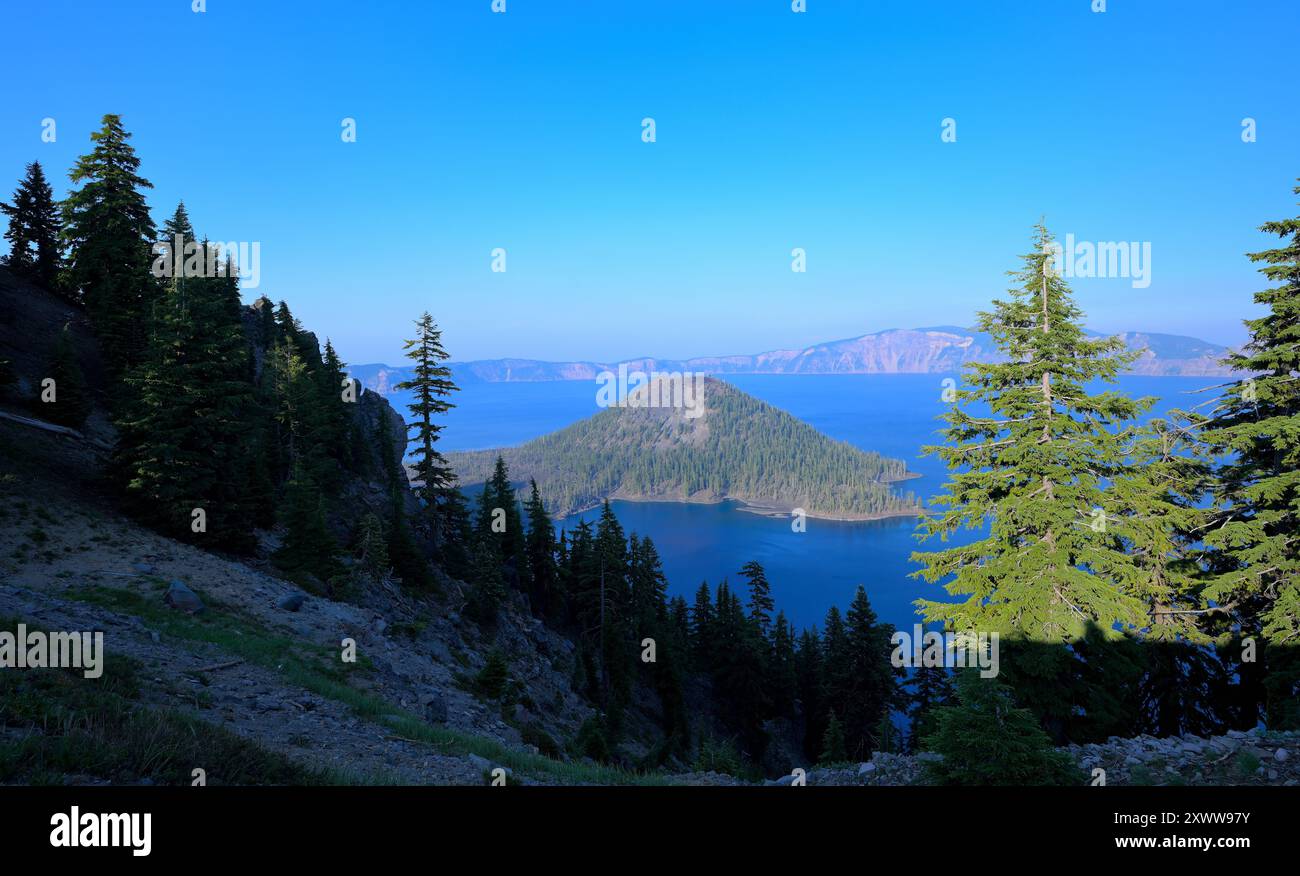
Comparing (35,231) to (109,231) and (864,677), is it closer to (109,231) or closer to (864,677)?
(109,231)

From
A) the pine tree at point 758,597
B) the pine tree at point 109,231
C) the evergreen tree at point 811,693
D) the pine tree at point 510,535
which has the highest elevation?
the pine tree at point 109,231

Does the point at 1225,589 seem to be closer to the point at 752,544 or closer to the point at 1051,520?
the point at 1051,520

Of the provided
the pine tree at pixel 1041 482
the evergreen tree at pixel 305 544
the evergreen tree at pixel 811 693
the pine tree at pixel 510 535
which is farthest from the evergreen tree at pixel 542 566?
the pine tree at pixel 1041 482

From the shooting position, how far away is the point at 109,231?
103ft

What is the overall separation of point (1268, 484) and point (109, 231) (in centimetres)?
5154

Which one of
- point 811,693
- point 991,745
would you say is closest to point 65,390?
point 991,745

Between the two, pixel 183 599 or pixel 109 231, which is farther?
pixel 109 231

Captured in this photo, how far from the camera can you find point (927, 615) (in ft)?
53.7

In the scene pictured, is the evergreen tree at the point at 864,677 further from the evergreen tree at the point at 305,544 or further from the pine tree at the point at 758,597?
the evergreen tree at the point at 305,544

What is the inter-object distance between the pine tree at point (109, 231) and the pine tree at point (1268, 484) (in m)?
45.7

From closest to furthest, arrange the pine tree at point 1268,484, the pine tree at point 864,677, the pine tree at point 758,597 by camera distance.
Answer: the pine tree at point 1268,484
the pine tree at point 864,677
the pine tree at point 758,597

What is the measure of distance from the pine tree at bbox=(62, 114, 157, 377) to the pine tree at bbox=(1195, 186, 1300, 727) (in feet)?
150

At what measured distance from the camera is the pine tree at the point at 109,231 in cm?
2966
